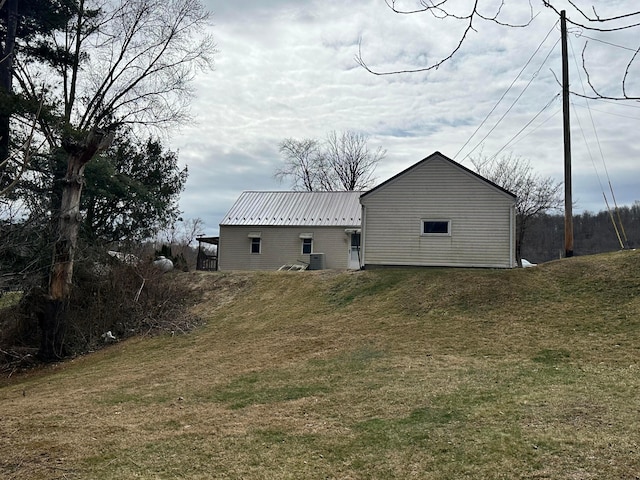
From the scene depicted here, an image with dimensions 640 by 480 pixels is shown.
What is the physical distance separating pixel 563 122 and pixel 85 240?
15.2 metres

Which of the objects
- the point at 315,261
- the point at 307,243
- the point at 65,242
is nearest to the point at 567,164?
the point at 315,261

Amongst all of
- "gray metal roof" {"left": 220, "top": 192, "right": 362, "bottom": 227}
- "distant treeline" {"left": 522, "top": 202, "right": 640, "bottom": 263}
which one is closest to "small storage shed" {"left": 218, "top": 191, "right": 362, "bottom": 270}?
"gray metal roof" {"left": 220, "top": 192, "right": 362, "bottom": 227}

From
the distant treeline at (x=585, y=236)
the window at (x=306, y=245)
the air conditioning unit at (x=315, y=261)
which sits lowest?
the air conditioning unit at (x=315, y=261)

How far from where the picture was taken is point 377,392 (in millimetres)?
6543

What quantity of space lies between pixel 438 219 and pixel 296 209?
1049 cm

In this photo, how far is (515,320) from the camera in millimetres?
10477

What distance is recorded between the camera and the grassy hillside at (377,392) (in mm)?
4242

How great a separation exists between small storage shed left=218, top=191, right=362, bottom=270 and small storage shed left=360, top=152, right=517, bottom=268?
255 inches

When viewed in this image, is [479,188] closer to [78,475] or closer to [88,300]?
[88,300]

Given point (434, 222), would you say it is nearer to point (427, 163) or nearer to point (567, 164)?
point (427, 163)

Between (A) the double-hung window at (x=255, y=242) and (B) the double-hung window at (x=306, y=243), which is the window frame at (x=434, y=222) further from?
(A) the double-hung window at (x=255, y=242)

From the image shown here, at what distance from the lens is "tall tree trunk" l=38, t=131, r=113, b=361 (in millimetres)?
11812

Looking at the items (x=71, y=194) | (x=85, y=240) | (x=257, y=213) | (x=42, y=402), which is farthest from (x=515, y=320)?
(x=257, y=213)

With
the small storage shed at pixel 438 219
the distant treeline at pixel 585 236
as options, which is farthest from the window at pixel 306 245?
the distant treeline at pixel 585 236
